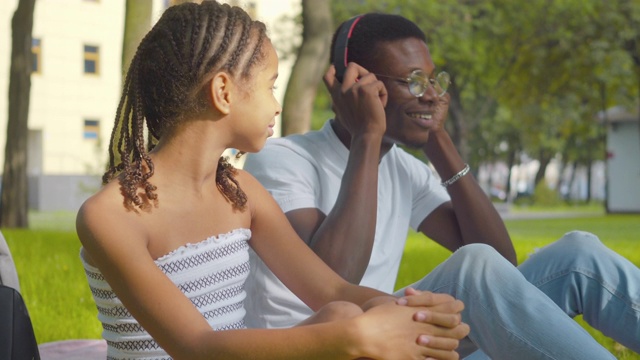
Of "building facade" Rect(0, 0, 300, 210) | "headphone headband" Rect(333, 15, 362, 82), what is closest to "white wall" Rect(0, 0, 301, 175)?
"building facade" Rect(0, 0, 300, 210)

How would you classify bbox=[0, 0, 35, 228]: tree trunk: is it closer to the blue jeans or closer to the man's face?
the man's face

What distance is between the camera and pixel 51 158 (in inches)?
1444

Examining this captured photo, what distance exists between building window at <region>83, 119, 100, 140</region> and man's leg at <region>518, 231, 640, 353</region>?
118 feet

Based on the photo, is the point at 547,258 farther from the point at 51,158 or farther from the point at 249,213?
the point at 51,158

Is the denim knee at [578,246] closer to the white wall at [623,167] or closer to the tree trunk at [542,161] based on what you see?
the white wall at [623,167]

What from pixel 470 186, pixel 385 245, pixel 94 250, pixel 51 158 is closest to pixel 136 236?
pixel 94 250

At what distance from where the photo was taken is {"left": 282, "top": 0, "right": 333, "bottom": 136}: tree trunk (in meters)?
9.94

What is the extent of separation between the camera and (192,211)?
241cm

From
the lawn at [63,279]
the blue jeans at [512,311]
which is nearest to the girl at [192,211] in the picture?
the blue jeans at [512,311]

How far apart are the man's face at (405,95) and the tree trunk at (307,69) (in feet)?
20.1

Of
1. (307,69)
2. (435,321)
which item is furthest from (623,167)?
(435,321)

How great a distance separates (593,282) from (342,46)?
1.31m

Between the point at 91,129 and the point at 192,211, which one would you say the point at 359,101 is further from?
the point at 91,129

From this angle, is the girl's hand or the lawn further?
the lawn
